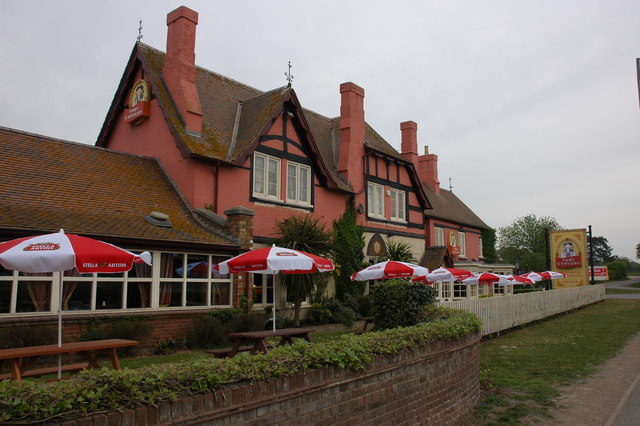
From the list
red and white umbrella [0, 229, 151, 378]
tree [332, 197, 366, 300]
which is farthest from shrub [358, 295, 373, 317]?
red and white umbrella [0, 229, 151, 378]

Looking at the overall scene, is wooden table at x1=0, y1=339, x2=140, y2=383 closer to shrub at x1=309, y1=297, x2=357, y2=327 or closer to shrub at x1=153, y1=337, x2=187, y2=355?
shrub at x1=153, y1=337, x2=187, y2=355

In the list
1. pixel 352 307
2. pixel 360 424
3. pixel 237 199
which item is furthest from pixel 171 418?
pixel 352 307

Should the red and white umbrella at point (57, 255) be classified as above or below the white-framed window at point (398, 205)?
below

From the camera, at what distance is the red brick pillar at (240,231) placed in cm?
1527

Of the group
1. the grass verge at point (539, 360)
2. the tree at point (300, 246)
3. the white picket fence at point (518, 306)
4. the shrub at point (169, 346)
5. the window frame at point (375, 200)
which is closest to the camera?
the grass verge at point (539, 360)

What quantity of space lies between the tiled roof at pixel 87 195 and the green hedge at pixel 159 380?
7.85 metres

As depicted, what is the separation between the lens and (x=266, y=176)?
61.3 feet

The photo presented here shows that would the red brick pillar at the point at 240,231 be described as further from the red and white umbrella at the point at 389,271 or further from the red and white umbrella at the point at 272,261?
the red and white umbrella at the point at 272,261

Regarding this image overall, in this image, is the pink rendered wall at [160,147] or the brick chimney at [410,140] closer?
the pink rendered wall at [160,147]

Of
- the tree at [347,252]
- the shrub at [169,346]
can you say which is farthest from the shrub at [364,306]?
the shrub at [169,346]

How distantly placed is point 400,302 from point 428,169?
25.7 metres

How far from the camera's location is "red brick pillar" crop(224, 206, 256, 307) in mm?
15266

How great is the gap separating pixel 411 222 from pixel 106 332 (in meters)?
17.8

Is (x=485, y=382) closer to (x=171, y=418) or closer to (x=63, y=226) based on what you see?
(x=171, y=418)
